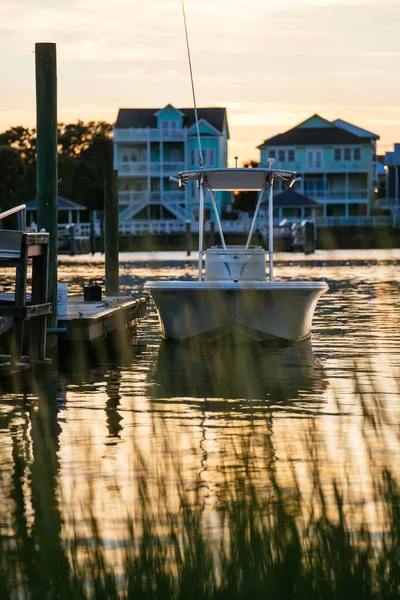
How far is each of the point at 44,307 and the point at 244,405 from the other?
12.8ft

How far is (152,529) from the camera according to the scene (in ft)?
22.7

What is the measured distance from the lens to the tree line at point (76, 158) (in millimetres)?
133500

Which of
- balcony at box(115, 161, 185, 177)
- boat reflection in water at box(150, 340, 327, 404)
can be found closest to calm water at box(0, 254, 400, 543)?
boat reflection in water at box(150, 340, 327, 404)

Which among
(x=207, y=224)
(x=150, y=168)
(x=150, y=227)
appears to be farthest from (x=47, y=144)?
(x=150, y=168)

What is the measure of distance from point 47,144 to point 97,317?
2841 millimetres

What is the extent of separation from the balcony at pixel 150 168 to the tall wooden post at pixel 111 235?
82.1 m

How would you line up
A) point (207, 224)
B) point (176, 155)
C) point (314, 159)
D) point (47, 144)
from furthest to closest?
1. point (314, 159)
2. point (176, 155)
3. point (207, 224)
4. point (47, 144)

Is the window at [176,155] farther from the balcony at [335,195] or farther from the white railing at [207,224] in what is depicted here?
the balcony at [335,195]

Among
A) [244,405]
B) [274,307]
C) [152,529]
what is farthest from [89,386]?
[152,529]

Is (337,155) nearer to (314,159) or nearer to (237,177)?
(314,159)

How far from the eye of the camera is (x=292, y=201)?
350 feet

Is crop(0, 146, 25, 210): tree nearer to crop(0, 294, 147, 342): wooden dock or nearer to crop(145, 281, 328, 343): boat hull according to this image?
crop(0, 294, 147, 342): wooden dock

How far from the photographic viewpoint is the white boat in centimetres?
1939

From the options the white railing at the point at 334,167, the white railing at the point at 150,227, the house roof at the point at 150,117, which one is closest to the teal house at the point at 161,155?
the house roof at the point at 150,117
